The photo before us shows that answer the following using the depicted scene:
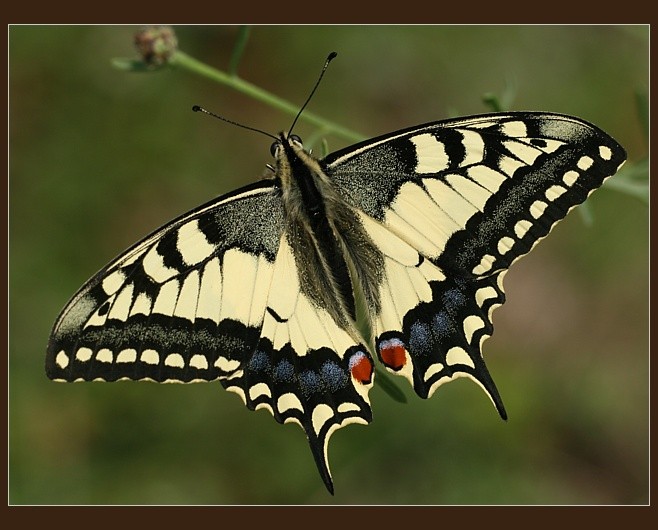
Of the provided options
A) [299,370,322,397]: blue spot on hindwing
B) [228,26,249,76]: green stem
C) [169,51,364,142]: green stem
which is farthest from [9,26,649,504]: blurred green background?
[228,26,249,76]: green stem

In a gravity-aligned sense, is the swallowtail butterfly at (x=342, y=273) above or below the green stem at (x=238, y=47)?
below

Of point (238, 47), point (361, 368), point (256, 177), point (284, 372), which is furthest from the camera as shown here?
point (256, 177)

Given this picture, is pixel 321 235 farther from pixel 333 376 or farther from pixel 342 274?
pixel 333 376

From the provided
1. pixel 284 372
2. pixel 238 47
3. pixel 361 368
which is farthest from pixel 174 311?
pixel 238 47

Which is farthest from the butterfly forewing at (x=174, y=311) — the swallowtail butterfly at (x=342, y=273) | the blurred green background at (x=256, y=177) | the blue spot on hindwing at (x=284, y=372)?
the blurred green background at (x=256, y=177)

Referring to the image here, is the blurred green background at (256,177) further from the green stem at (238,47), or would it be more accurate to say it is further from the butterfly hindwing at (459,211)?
the green stem at (238,47)

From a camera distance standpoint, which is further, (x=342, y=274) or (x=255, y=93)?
(x=255, y=93)

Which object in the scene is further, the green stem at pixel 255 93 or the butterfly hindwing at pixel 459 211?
the green stem at pixel 255 93

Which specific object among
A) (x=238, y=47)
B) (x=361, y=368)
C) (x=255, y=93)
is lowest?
(x=361, y=368)
